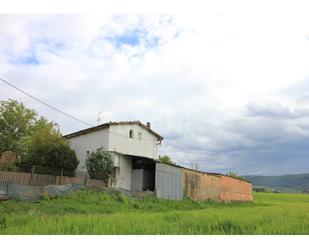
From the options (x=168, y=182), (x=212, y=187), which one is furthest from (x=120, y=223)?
(x=212, y=187)

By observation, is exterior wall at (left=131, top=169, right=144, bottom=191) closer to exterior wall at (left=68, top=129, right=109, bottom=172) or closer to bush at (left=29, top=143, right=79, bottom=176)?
exterior wall at (left=68, top=129, right=109, bottom=172)

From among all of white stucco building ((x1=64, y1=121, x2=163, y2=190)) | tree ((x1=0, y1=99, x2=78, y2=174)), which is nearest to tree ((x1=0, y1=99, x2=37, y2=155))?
tree ((x1=0, y1=99, x2=78, y2=174))

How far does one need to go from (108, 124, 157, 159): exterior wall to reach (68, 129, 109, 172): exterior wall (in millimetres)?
495

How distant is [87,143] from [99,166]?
353cm

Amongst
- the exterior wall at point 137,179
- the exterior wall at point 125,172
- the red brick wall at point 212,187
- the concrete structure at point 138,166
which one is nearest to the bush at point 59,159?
the concrete structure at point 138,166

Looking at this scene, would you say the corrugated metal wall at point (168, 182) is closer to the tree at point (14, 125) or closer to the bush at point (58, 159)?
the bush at point (58, 159)

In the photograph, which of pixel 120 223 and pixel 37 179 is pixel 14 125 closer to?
pixel 37 179

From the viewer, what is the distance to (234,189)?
95.2 ft

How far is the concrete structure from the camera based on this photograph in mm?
21547

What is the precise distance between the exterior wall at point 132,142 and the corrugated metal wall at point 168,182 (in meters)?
3.22

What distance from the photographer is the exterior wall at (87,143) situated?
22641 millimetres
